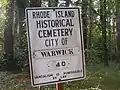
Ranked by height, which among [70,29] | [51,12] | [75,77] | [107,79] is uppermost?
[51,12]

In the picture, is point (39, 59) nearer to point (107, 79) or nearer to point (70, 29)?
point (70, 29)

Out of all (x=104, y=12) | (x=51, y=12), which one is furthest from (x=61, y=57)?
(x=104, y=12)

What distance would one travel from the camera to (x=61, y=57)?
2992 millimetres

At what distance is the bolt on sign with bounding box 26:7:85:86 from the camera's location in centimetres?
286

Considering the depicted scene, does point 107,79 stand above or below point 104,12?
below

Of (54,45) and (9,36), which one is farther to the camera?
(9,36)

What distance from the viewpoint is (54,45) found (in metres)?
2.95

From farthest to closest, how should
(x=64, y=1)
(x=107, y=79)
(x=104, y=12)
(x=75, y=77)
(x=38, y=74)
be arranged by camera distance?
(x=104, y=12), (x=64, y=1), (x=107, y=79), (x=75, y=77), (x=38, y=74)

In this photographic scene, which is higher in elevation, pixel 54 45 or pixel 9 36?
pixel 54 45

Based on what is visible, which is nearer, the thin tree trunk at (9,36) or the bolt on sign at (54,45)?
the bolt on sign at (54,45)

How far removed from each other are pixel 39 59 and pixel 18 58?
13.2 m

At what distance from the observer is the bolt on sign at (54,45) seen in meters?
2.86

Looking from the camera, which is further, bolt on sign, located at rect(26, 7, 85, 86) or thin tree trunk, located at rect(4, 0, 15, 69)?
thin tree trunk, located at rect(4, 0, 15, 69)

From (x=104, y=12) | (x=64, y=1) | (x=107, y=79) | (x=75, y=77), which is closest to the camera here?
(x=75, y=77)
